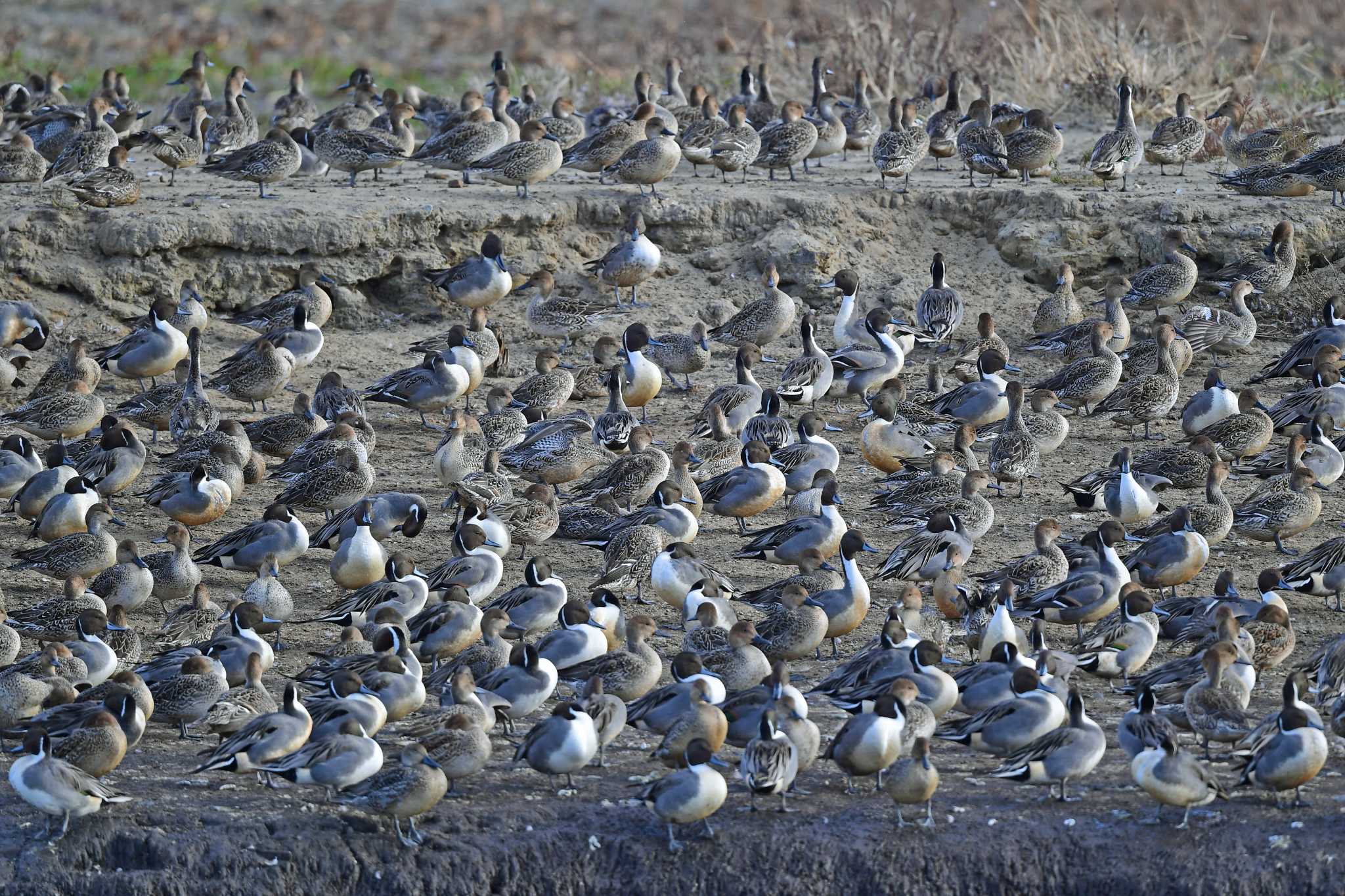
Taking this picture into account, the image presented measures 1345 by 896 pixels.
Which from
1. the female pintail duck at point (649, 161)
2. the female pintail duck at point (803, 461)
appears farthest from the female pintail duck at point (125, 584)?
the female pintail duck at point (649, 161)

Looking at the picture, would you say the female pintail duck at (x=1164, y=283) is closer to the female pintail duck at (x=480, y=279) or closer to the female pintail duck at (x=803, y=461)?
the female pintail duck at (x=803, y=461)

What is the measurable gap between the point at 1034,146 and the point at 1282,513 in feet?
19.9

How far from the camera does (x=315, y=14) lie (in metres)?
34.8

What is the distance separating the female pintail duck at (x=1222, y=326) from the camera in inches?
695

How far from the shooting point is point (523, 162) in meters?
18.8

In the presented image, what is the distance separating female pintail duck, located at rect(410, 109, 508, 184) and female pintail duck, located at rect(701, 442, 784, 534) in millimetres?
5660

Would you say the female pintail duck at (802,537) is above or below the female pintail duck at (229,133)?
below

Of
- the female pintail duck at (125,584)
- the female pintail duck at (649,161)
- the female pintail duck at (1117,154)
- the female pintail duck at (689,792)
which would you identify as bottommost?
the female pintail duck at (125,584)

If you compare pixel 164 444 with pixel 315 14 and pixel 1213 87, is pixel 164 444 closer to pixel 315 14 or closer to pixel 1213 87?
pixel 1213 87

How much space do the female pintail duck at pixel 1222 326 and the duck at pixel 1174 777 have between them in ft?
25.6

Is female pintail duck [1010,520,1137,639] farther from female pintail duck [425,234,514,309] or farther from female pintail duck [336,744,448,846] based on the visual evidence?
female pintail duck [425,234,514,309]

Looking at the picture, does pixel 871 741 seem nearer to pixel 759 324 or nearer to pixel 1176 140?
pixel 759 324

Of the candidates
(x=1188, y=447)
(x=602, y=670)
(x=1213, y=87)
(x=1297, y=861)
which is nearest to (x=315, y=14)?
(x=1213, y=87)

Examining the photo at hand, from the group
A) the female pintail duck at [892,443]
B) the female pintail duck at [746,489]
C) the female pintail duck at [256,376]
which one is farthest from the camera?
the female pintail duck at [256,376]
